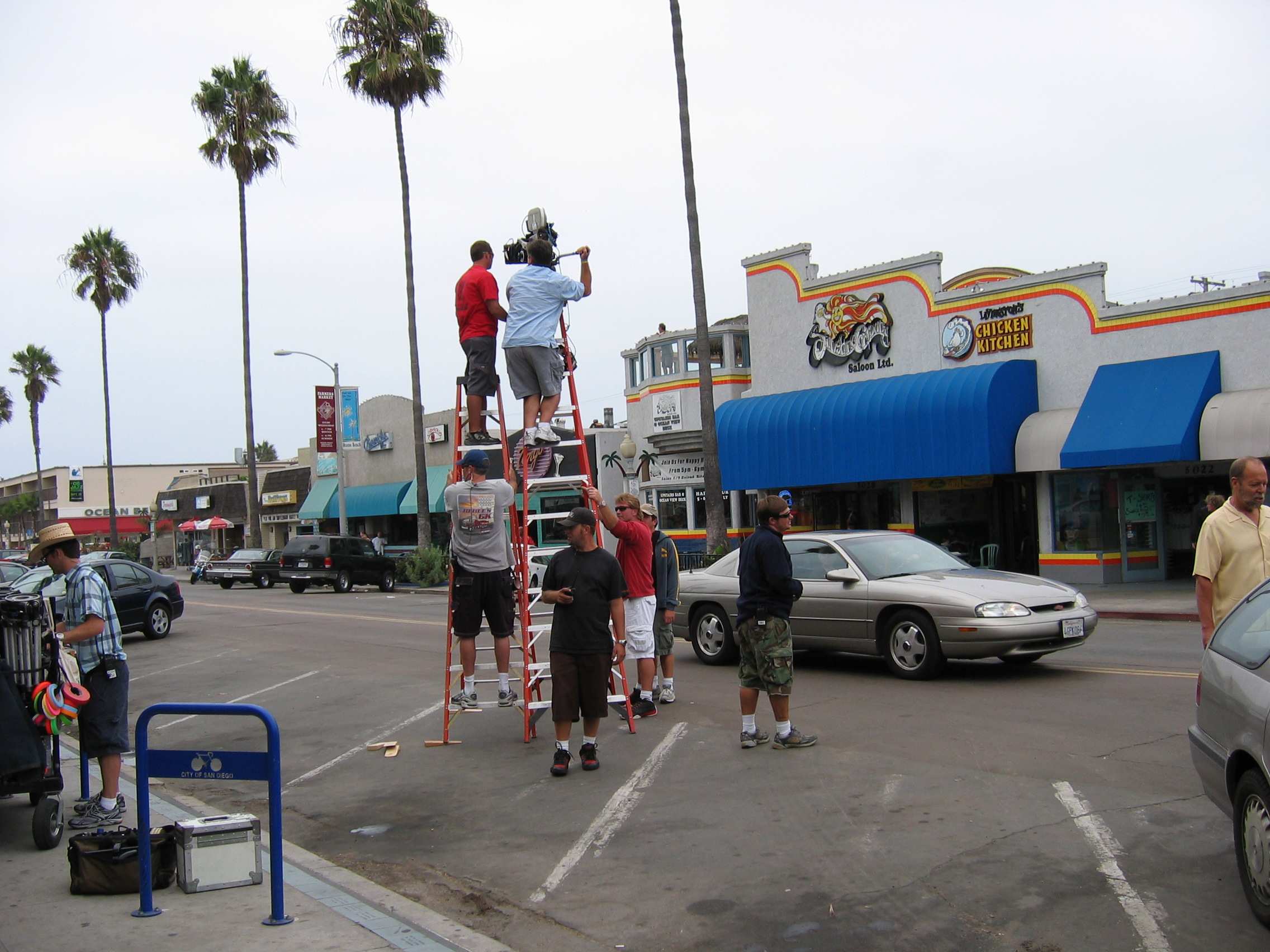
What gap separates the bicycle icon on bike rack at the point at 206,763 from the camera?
16.6ft

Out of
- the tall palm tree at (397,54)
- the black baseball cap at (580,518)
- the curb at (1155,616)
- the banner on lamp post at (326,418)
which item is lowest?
the curb at (1155,616)

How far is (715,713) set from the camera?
9.79 metres

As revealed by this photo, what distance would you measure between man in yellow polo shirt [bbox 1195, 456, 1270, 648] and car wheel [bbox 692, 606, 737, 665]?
6.47 metres

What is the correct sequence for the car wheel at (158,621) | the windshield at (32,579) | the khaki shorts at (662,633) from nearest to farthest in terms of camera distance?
the khaki shorts at (662,633) → the windshield at (32,579) → the car wheel at (158,621)

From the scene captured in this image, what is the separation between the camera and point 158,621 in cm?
2031

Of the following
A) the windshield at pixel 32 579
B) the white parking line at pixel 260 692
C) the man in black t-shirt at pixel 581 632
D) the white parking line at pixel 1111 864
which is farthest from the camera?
the windshield at pixel 32 579

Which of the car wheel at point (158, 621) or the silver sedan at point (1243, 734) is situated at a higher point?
the silver sedan at point (1243, 734)

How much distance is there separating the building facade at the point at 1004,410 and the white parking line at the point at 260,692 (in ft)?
45.0

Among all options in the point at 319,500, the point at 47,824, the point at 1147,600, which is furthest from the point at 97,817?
the point at 319,500

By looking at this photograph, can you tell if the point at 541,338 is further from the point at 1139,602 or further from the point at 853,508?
the point at 853,508

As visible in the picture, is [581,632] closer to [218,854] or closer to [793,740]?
[793,740]

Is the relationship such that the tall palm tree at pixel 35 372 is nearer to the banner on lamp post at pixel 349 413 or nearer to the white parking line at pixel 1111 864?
the banner on lamp post at pixel 349 413

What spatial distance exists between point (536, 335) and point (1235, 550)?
17.0 ft

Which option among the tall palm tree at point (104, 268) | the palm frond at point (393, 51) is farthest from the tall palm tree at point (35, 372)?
the palm frond at point (393, 51)
